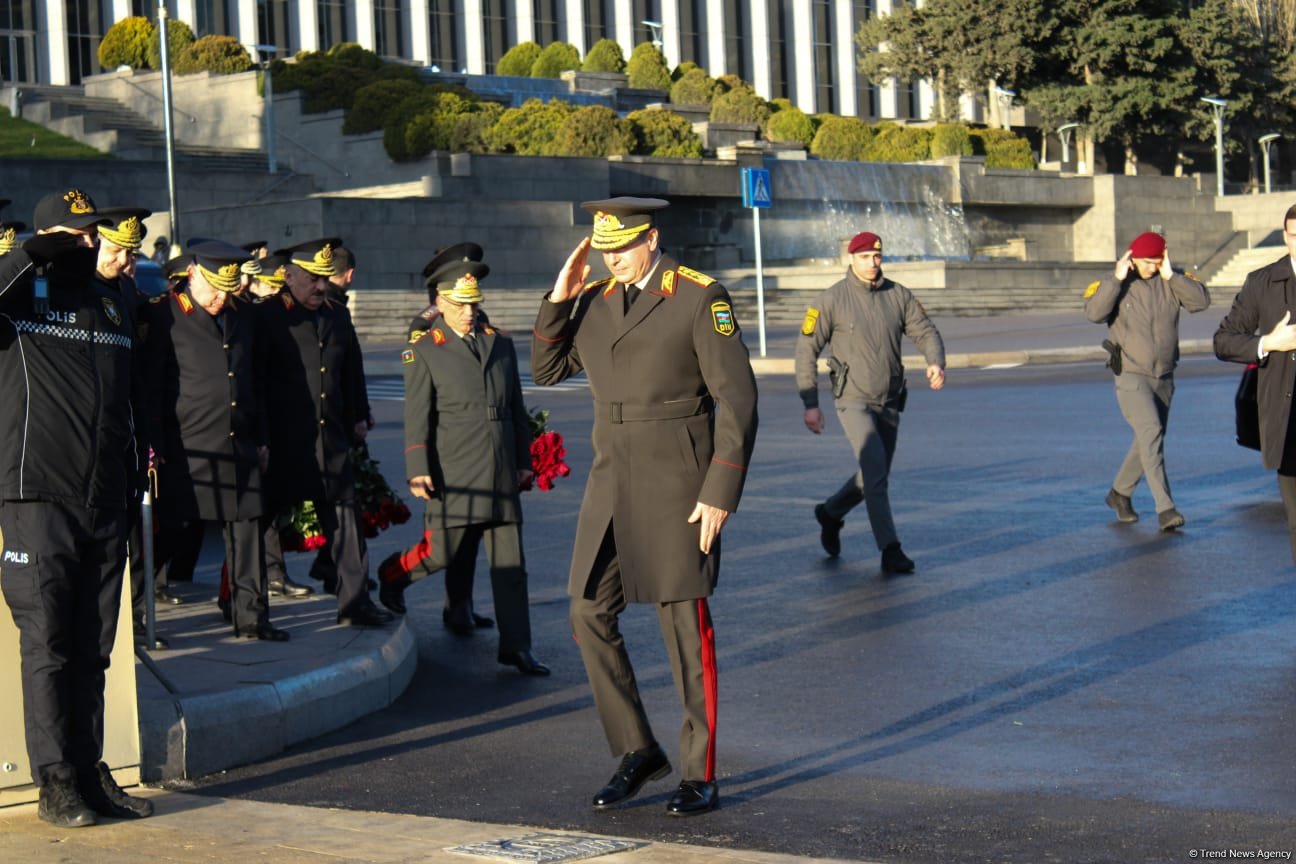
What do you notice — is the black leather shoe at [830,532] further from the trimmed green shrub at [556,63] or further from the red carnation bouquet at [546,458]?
the trimmed green shrub at [556,63]

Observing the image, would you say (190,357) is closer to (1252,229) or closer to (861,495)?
(861,495)

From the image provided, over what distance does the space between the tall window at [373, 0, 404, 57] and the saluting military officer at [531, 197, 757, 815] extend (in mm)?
63044

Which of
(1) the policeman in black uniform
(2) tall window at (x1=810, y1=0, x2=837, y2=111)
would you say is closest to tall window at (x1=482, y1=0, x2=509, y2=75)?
(2) tall window at (x1=810, y1=0, x2=837, y2=111)

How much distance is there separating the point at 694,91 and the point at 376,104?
566 inches

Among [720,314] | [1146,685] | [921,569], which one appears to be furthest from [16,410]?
[921,569]

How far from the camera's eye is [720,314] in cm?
568

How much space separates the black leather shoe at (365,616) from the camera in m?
8.19

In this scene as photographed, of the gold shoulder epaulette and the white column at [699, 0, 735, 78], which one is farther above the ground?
the white column at [699, 0, 735, 78]

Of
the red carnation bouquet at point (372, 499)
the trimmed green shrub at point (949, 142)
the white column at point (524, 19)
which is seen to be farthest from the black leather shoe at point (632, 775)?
the white column at point (524, 19)

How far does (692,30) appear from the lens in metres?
76.5

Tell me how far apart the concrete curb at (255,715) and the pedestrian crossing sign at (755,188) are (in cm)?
2210

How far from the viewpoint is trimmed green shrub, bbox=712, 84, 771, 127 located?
179ft

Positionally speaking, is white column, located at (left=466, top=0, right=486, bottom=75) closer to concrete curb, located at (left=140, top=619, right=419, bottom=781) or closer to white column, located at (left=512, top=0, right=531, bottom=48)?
white column, located at (left=512, top=0, right=531, bottom=48)

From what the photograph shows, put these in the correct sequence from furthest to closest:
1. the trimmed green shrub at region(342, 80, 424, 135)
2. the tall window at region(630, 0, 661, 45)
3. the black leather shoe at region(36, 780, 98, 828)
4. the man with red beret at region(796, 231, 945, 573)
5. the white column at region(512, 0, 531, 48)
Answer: the tall window at region(630, 0, 661, 45) → the white column at region(512, 0, 531, 48) → the trimmed green shrub at region(342, 80, 424, 135) → the man with red beret at region(796, 231, 945, 573) → the black leather shoe at region(36, 780, 98, 828)
